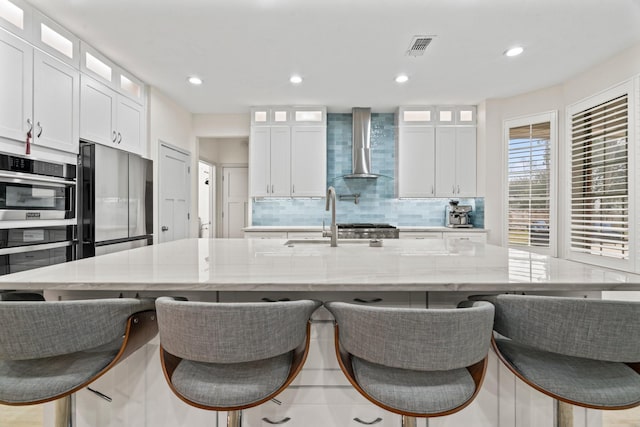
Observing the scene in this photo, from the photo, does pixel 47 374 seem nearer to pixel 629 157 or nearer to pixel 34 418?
pixel 34 418

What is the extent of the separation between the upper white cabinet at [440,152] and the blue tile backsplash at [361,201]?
14.4 inches

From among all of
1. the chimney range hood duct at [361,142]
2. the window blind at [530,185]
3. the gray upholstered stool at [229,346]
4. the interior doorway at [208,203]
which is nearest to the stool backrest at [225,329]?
the gray upholstered stool at [229,346]

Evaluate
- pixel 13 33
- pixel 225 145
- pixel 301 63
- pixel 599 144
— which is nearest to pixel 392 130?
pixel 301 63

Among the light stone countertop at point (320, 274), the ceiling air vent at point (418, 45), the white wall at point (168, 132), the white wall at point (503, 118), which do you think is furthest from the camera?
the white wall at point (168, 132)

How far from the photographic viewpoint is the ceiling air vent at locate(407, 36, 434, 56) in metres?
2.74

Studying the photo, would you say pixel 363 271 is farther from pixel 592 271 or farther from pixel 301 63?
pixel 301 63

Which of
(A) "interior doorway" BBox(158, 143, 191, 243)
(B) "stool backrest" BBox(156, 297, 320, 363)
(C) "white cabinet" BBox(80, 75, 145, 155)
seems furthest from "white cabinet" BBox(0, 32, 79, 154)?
(B) "stool backrest" BBox(156, 297, 320, 363)

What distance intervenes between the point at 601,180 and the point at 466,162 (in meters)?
1.52

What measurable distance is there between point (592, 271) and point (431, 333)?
0.89m

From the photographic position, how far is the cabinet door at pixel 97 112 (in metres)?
2.83

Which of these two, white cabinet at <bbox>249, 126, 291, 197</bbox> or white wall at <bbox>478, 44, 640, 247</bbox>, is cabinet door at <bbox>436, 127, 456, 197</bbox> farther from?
white cabinet at <bbox>249, 126, 291, 197</bbox>

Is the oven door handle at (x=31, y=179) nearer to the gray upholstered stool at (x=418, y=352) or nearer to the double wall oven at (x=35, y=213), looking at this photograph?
the double wall oven at (x=35, y=213)

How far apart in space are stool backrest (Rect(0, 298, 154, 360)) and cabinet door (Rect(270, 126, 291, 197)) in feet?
11.9

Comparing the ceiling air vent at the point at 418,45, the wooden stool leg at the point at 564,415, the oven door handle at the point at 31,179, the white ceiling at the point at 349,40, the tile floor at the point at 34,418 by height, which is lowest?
the tile floor at the point at 34,418
